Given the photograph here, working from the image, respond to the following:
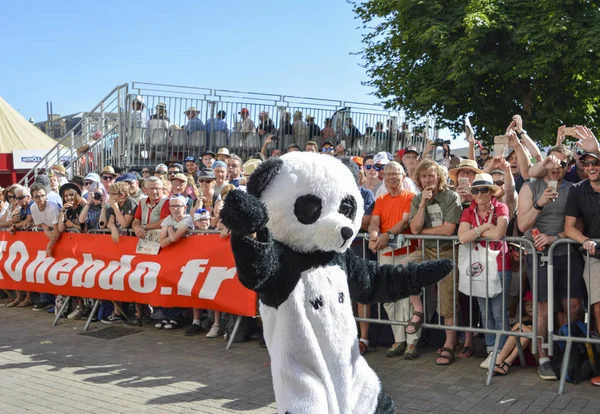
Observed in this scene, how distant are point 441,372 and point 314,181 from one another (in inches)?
140

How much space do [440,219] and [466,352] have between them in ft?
4.57

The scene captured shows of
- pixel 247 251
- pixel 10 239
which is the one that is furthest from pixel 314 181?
pixel 10 239

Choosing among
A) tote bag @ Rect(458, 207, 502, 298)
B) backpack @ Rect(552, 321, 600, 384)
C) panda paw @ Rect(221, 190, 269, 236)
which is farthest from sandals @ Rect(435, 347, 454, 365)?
panda paw @ Rect(221, 190, 269, 236)

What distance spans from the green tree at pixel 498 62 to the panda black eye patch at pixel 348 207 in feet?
51.5

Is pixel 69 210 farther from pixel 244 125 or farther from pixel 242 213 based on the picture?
pixel 242 213

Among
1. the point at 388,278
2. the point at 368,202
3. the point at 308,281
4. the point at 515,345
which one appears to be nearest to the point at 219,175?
the point at 368,202

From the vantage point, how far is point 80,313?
381 inches

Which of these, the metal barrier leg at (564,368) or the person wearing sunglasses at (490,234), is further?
the person wearing sunglasses at (490,234)

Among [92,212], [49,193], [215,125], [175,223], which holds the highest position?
[215,125]

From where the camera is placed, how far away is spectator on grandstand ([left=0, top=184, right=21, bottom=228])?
10.8m

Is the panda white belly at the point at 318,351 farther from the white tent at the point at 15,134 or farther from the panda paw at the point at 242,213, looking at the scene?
the white tent at the point at 15,134

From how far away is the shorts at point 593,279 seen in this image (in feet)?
19.0

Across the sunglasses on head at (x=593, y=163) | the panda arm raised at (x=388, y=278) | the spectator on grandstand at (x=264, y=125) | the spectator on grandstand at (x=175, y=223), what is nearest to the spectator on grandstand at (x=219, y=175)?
the spectator on grandstand at (x=175, y=223)

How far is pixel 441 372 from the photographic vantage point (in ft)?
20.9
